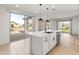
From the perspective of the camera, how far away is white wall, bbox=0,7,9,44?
5.48 metres

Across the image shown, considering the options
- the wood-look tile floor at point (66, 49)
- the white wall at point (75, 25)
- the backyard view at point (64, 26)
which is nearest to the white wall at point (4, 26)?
the wood-look tile floor at point (66, 49)

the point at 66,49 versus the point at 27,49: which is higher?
the point at 27,49

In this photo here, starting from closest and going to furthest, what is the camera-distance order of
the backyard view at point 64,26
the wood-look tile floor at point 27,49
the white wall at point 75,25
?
1. the wood-look tile floor at point 27,49
2. the backyard view at point 64,26
3. the white wall at point 75,25

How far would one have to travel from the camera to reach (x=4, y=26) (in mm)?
5672

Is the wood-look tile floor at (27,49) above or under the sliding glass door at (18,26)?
under

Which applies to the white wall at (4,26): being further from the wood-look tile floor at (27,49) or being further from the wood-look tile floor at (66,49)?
the wood-look tile floor at (66,49)

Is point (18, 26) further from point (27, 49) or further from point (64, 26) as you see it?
point (64, 26)

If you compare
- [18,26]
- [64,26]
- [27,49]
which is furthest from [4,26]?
[64,26]

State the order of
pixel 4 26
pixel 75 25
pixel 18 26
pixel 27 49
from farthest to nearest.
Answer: pixel 75 25 < pixel 18 26 < pixel 4 26 < pixel 27 49

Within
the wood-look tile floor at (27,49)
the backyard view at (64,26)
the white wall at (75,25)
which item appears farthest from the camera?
the white wall at (75,25)

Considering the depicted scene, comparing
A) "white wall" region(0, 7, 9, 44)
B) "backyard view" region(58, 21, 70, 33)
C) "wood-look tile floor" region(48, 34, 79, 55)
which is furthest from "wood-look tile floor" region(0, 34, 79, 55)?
"backyard view" region(58, 21, 70, 33)

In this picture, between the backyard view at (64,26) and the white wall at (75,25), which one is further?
the white wall at (75,25)

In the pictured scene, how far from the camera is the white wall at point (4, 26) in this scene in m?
5.48

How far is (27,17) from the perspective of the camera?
6410 mm
